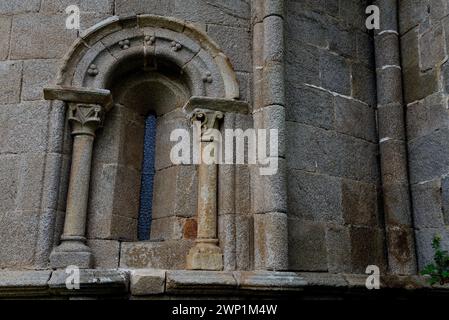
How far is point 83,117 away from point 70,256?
110 cm

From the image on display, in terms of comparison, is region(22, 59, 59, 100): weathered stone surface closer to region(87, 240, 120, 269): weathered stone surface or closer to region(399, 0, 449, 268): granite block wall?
region(87, 240, 120, 269): weathered stone surface

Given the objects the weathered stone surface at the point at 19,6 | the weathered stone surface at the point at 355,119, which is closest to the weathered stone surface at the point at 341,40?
the weathered stone surface at the point at 355,119

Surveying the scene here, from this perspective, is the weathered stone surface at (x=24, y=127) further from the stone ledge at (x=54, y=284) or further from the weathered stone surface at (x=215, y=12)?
the weathered stone surface at (x=215, y=12)

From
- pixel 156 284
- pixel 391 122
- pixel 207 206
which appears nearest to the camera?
pixel 156 284

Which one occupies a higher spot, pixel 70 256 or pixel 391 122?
pixel 391 122

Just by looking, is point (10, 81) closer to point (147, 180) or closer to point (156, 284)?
point (147, 180)

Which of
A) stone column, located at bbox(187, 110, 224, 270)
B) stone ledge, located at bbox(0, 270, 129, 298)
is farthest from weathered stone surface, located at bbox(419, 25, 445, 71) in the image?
stone ledge, located at bbox(0, 270, 129, 298)

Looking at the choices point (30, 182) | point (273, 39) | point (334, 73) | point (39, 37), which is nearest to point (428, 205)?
point (334, 73)

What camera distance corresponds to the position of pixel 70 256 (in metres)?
4.02

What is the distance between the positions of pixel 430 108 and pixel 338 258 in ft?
5.49

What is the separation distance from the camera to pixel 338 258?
462cm

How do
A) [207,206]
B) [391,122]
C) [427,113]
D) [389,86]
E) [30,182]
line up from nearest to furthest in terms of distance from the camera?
1. [30,182]
2. [207,206]
3. [427,113]
4. [391,122]
5. [389,86]

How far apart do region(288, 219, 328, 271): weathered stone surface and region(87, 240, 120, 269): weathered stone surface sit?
137 centimetres
